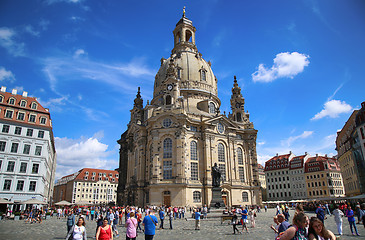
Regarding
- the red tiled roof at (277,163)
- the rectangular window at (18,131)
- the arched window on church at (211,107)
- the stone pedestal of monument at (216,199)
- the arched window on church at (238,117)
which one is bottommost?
the stone pedestal of monument at (216,199)

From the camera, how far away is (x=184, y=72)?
60656 millimetres

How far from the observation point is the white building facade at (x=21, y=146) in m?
38.3

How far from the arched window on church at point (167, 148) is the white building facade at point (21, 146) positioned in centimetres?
2050

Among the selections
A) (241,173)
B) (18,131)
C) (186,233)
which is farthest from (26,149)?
(241,173)

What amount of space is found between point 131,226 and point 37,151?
128ft

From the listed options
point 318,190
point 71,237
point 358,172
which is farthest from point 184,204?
point 318,190

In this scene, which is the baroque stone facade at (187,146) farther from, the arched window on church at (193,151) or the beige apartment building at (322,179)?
the beige apartment building at (322,179)

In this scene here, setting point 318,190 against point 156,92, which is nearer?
point 156,92

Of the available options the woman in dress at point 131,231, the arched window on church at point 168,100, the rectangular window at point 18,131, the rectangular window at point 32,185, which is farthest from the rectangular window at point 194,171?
the woman in dress at point 131,231

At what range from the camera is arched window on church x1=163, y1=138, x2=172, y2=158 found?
48000 mm

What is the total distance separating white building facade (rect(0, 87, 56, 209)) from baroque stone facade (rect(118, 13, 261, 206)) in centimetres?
1762

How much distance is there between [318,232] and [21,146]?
148ft

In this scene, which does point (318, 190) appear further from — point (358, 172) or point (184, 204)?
point (184, 204)

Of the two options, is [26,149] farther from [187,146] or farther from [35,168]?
[187,146]
